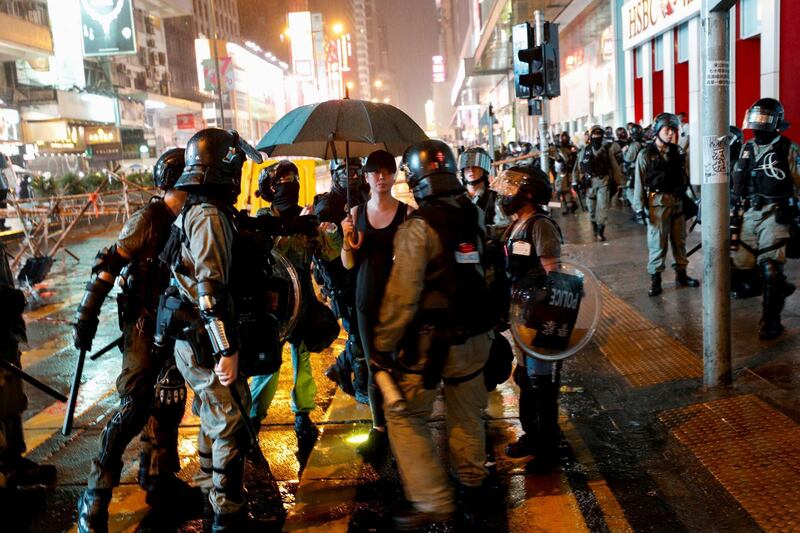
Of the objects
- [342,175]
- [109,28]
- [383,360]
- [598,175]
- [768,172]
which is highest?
[109,28]

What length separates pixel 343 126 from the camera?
5266 millimetres

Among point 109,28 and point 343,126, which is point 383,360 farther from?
point 109,28

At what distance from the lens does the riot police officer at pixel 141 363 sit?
382cm

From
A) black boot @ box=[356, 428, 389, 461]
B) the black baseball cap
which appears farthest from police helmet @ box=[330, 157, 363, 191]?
black boot @ box=[356, 428, 389, 461]

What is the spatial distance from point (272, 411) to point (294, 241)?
1.57 metres

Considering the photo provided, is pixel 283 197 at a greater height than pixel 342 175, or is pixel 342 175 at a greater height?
pixel 342 175

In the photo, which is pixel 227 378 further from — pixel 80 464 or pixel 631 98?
pixel 631 98

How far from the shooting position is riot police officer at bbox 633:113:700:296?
27.7 ft

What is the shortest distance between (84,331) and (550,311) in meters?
2.70

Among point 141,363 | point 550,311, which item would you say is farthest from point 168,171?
point 550,311

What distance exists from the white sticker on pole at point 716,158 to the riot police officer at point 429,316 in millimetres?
2395

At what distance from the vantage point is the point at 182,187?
3.55 metres

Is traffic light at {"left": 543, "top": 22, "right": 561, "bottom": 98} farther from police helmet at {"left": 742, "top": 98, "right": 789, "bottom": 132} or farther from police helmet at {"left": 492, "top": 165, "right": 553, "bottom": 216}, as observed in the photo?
police helmet at {"left": 492, "top": 165, "right": 553, "bottom": 216}

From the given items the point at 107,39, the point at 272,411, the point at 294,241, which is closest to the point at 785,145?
the point at 294,241
